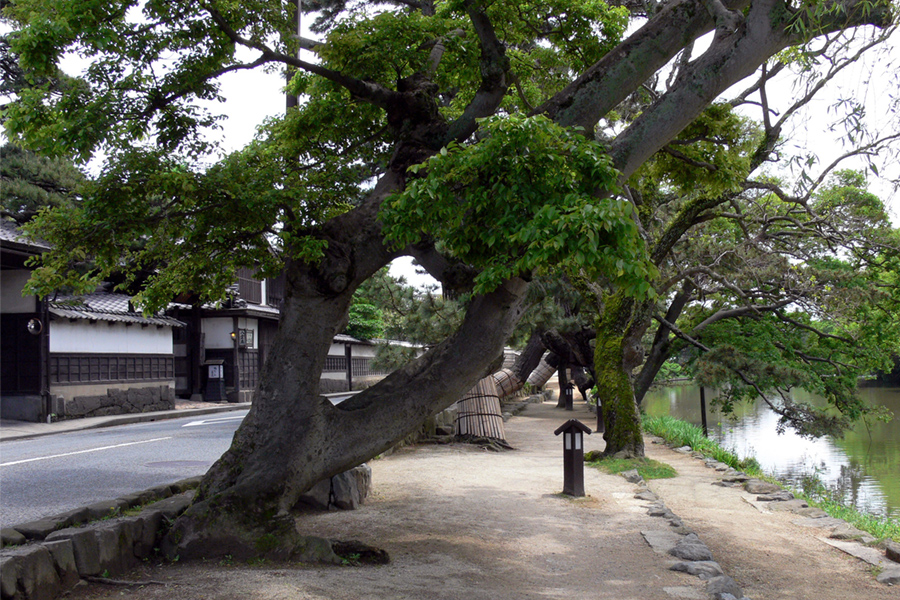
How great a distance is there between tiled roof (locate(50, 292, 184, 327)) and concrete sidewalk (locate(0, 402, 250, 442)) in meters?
2.80

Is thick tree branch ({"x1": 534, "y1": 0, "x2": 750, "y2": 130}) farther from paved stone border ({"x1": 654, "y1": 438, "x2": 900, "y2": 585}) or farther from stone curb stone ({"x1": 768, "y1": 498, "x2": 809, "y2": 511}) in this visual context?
stone curb stone ({"x1": 768, "y1": 498, "x2": 809, "y2": 511})

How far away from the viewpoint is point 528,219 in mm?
4828

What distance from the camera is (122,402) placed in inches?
810

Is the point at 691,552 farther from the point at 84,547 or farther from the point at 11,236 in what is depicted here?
the point at 11,236

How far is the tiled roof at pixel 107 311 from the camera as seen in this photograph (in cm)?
1818

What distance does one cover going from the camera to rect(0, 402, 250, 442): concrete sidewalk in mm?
15070

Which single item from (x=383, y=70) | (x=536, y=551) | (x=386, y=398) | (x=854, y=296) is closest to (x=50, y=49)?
(x=383, y=70)

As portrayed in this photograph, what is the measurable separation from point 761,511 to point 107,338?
59.8 feet

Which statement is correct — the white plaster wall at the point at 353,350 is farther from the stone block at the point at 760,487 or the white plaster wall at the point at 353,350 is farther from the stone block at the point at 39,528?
the stone block at the point at 39,528

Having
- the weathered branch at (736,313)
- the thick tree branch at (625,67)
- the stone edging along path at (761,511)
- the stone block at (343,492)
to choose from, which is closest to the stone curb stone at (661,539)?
the stone edging along path at (761,511)

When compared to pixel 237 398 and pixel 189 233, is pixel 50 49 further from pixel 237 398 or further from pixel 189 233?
pixel 237 398

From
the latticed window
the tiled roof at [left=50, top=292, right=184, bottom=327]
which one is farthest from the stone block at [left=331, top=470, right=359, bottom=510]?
the latticed window

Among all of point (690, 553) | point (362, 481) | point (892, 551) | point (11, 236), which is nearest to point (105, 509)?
point (362, 481)

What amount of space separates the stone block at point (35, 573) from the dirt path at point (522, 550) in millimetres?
183
